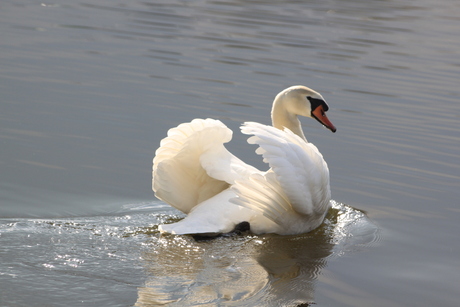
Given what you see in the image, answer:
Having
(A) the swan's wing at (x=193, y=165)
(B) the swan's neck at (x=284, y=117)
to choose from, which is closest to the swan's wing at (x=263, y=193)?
(A) the swan's wing at (x=193, y=165)

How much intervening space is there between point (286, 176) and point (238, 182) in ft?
1.48

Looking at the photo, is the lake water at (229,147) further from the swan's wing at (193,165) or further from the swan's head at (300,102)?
the swan's head at (300,102)

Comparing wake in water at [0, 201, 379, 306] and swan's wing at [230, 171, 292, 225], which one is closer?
wake in water at [0, 201, 379, 306]

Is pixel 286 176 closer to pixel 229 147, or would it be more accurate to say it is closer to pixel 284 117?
pixel 284 117

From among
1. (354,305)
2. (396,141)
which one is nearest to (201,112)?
(396,141)

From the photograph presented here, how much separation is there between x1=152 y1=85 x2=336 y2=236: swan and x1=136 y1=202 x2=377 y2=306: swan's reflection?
0.50 ft

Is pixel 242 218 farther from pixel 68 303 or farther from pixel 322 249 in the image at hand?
pixel 68 303

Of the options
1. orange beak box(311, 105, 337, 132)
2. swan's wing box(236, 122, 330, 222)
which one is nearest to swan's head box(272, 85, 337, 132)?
orange beak box(311, 105, 337, 132)

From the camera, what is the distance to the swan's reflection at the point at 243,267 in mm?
4930

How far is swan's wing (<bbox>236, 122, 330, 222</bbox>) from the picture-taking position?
5.74 metres

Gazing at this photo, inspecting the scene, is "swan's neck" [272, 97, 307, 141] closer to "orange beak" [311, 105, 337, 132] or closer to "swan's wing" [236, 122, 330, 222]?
"orange beak" [311, 105, 337, 132]

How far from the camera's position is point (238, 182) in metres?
6.01

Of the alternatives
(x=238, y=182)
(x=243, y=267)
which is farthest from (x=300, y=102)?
(x=243, y=267)

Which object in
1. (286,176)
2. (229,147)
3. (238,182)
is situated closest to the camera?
(286,176)
